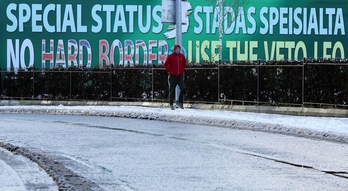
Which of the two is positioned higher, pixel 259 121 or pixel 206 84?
pixel 206 84

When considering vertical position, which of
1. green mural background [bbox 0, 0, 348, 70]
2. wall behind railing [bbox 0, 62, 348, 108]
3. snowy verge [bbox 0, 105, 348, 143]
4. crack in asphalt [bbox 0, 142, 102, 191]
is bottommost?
crack in asphalt [bbox 0, 142, 102, 191]

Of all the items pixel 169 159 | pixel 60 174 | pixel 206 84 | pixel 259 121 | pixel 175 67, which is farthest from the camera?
pixel 206 84

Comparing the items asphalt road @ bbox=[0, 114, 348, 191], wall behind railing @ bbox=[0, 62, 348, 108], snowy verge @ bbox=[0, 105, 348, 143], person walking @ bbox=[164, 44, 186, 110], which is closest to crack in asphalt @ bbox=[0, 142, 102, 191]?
asphalt road @ bbox=[0, 114, 348, 191]

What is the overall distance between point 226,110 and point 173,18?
140 inches

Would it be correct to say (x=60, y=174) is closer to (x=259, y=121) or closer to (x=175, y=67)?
(x=259, y=121)

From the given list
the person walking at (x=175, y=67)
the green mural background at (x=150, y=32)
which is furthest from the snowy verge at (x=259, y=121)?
the green mural background at (x=150, y=32)

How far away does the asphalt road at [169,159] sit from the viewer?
9734 millimetres

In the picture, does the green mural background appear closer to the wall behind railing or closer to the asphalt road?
the wall behind railing

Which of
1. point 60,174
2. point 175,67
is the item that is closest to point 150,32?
point 175,67

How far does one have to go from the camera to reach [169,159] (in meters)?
12.2

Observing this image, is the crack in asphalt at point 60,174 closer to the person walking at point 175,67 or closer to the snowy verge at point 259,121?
the snowy verge at point 259,121

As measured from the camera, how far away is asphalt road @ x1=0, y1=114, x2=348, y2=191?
973 cm

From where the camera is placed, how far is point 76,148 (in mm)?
13836

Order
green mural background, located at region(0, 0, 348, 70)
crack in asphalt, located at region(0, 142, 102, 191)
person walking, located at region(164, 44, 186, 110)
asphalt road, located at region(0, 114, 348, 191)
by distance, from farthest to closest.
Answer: green mural background, located at region(0, 0, 348, 70) < person walking, located at region(164, 44, 186, 110) < asphalt road, located at region(0, 114, 348, 191) < crack in asphalt, located at region(0, 142, 102, 191)
